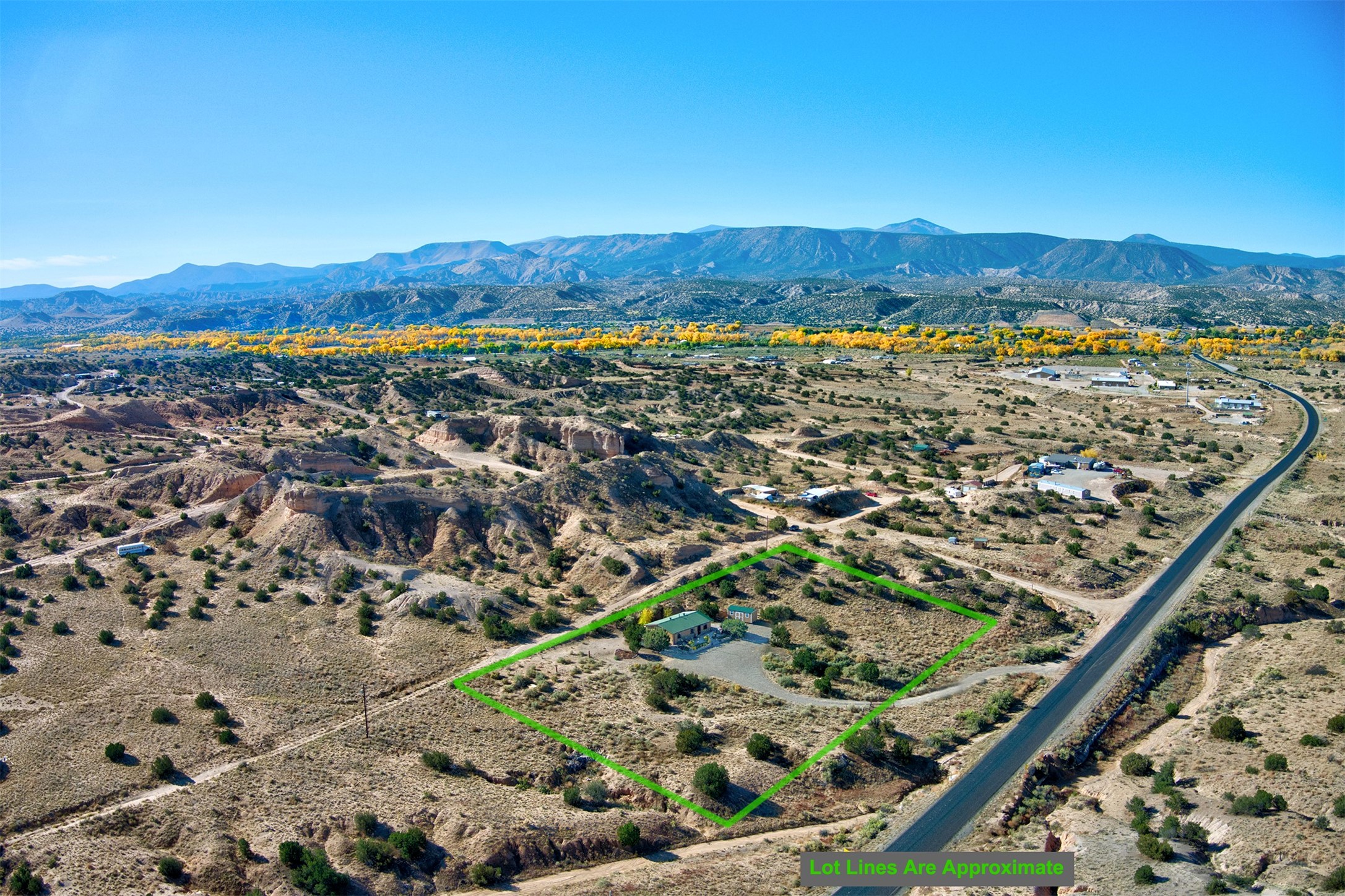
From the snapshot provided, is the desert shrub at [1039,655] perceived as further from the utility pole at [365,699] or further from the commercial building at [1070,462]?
the commercial building at [1070,462]

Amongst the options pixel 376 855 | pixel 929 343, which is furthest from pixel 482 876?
pixel 929 343

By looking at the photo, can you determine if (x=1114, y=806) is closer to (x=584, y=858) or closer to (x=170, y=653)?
(x=584, y=858)

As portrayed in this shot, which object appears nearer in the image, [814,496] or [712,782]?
[712,782]

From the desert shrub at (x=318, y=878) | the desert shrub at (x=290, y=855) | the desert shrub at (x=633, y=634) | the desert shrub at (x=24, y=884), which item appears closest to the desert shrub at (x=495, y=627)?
the desert shrub at (x=633, y=634)

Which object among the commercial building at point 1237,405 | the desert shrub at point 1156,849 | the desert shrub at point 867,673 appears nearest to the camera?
the desert shrub at point 1156,849

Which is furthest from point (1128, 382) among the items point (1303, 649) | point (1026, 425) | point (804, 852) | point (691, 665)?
point (804, 852)

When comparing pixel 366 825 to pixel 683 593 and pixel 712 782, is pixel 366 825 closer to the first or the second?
pixel 712 782
